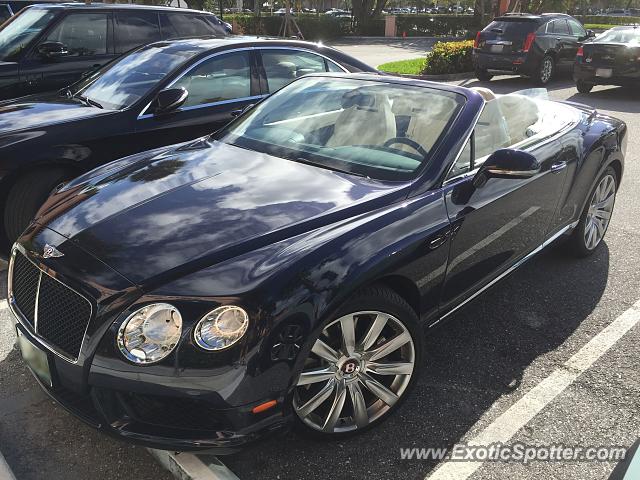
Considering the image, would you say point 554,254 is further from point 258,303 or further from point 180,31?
point 180,31

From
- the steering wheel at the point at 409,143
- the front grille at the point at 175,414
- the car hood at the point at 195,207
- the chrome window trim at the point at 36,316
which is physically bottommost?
the front grille at the point at 175,414

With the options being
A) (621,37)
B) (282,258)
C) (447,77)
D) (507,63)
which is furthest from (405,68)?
(282,258)

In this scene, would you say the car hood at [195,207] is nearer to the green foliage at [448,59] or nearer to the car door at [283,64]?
the car door at [283,64]

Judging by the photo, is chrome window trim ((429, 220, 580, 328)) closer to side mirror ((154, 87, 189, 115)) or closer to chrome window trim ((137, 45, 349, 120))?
chrome window trim ((137, 45, 349, 120))

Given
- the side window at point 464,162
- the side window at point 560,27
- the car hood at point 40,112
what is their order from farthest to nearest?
the side window at point 560,27, the car hood at point 40,112, the side window at point 464,162

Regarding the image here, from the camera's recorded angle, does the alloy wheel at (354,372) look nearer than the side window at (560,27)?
Yes

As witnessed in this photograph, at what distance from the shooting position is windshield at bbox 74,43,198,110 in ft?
15.7

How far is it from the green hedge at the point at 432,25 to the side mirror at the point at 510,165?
3670 centimetres

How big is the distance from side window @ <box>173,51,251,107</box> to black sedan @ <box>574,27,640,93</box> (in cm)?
968

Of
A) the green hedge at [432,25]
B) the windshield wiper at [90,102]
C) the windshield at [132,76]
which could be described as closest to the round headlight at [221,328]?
the windshield at [132,76]

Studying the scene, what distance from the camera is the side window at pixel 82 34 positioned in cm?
650

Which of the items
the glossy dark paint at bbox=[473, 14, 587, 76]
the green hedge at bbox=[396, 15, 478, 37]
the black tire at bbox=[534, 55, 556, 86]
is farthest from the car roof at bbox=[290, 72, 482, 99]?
the green hedge at bbox=[396, 15, 478, 37]

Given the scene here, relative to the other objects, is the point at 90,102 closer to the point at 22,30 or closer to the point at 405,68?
the point at 22,30

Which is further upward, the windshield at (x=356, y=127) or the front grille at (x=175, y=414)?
the windshield at (x=356, y=127)
